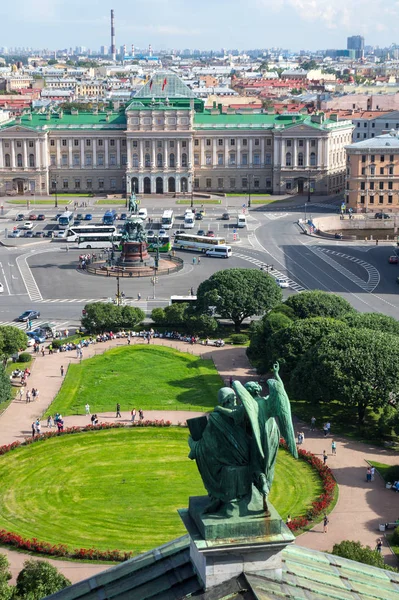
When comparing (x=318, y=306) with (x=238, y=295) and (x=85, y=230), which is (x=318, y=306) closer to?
(x=238, y=295)

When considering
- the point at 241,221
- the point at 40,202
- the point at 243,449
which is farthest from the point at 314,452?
the point at 40,202

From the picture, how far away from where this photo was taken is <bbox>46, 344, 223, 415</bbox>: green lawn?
68.1m

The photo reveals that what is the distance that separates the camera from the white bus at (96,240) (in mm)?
130000

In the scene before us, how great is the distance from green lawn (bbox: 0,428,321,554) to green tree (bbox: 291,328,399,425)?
4.98 m

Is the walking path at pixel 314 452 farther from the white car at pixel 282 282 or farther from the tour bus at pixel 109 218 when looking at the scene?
the tour bus at pixel 109 218

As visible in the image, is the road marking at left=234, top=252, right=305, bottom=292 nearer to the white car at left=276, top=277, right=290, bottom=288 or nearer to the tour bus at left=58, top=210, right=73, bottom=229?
the white car at left=276, top=277, right=290, bottom=288

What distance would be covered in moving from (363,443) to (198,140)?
404 feet

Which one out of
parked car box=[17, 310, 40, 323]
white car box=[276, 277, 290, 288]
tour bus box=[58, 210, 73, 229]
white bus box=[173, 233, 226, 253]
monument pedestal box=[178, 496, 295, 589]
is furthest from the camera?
tour bus box=[58, 210, 73, 229]

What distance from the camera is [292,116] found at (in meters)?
179

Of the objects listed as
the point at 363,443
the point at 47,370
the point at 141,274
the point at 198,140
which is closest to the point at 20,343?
the point at 47,370

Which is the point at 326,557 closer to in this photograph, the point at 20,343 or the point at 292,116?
the point at 20,343

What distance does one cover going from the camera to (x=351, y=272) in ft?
382

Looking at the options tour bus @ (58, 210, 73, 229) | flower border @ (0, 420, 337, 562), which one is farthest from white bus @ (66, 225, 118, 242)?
flower border @ (0, 420, 337, 562)

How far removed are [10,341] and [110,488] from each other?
25065 millimetres
